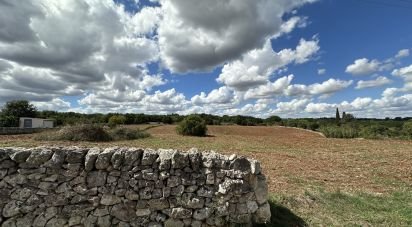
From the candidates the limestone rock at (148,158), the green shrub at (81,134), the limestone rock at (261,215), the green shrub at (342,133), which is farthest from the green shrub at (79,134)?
the green shrub at (342,133)

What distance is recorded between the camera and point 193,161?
5.26 metres

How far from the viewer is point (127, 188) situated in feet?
16.3

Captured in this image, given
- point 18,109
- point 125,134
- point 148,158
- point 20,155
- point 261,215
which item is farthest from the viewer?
point 18,109

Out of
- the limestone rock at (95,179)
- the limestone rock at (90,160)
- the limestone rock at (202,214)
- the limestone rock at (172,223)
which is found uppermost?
the limestone rock at (90,160)

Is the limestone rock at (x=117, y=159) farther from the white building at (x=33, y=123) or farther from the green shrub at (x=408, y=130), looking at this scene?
the white building at (x=33, y=123)

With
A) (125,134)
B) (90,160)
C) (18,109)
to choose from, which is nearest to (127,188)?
(90,160)

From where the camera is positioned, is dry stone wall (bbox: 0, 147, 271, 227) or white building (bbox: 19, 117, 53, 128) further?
white building (bbox: 19, 117, 53, 128)

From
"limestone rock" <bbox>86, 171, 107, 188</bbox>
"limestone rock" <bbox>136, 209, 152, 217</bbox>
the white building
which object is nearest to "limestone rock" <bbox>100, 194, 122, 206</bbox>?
"limestone rock" <bbox>86, 171, 107, 188</bbox>

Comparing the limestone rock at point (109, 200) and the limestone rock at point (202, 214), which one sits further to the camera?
the limestone rock at point (202, 214)

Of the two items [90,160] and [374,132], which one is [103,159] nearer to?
[90,160]

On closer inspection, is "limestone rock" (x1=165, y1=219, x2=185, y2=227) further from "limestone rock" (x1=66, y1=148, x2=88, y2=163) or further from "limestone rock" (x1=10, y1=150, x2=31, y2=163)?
"limestone rock" (x1=10, y1=150, x2=31, y2=163)

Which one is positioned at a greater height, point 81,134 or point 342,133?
point 81,134

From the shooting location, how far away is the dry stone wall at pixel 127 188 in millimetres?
4727

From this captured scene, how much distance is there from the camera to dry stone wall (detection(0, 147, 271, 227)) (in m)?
4.73
